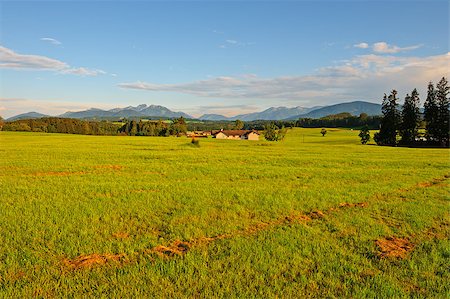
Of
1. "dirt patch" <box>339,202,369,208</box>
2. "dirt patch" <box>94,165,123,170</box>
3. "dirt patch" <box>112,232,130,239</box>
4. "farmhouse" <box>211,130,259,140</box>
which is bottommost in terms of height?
"dirt patch" <box>339,202,369,208</box>

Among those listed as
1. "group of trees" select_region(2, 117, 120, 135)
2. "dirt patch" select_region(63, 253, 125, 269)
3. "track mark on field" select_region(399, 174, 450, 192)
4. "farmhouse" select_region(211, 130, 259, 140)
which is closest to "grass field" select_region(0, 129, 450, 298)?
"dirt patch" select_region(63, 253, 125, 269)

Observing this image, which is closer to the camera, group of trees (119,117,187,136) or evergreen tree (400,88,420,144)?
evergreen tree (400,88,420,144)

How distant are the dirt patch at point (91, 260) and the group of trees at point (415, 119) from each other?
9725 centimetres

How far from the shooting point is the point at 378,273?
25.1ft

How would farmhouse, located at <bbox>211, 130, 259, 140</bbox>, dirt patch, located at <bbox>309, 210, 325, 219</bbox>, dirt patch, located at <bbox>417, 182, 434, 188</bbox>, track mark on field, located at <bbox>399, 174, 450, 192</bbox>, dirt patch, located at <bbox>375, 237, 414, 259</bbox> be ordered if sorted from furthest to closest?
1. farmhouse, located at <bbox>211, 130, 259, 140</bbox>
2. dirt patch, located at <bbox>417, 182, 434, 188</bbox>
3. track mark on field, located at <bbox>399, 174, 450, 192</bbox>
4. dirt patch, located at <bbox>309, 210, 325, 219</bbox>
5. dirt patch, located at <bbox>375, 237, 414, 259</bbox>

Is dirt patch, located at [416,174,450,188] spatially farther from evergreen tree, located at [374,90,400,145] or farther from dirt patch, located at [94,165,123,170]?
evergreen tree, located at [374,90,400,145]

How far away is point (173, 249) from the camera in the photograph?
9.04 meters

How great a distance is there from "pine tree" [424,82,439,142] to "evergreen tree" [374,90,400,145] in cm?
808

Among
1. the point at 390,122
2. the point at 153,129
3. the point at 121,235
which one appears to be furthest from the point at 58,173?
the point at 153,129


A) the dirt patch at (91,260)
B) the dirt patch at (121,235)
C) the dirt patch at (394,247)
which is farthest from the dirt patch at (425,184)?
the dirt patch at (91,260)

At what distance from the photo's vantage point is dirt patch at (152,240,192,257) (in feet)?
28.5

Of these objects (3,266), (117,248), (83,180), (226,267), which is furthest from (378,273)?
(83,180)

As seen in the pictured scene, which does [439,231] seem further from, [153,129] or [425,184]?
[153,129]

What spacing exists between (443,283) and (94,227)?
1091 centimetres
